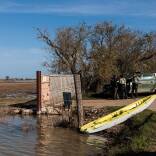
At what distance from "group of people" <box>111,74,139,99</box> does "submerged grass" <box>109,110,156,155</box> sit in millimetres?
10575

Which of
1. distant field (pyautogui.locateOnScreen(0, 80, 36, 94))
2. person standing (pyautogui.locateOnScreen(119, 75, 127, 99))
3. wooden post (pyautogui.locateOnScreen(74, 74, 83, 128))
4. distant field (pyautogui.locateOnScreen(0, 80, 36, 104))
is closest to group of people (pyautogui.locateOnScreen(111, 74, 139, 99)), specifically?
person standing (pyautogui.locateOnScreen(119, 75, 127, 99))

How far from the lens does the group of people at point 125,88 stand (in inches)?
1383

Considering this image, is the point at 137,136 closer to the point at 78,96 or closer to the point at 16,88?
the point at 78,96

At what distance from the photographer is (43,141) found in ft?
64.4

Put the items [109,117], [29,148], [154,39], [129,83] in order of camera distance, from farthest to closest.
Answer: [154,39]
[129,83]
[109,117]
[29,148]

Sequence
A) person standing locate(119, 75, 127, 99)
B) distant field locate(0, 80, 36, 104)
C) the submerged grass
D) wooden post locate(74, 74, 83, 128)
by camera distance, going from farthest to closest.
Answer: distant field locate(0, 80, 36, 104) → person standing locate(119, 75, 127, 99) → wooden post locate(74, 74, 83, 128) → the submerged grass

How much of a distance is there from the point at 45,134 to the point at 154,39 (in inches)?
1191

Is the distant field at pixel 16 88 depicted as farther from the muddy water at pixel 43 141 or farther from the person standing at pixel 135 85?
the muddy water at pixel 43 141

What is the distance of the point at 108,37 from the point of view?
46.9m

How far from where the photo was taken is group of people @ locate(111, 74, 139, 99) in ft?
115

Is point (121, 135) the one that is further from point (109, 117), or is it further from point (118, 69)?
point (118, 69)

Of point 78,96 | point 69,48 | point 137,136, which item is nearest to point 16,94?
point 69,48

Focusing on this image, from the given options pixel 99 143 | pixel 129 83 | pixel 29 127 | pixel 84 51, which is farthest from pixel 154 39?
pixel 99 143

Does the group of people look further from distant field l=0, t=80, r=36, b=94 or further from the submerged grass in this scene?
distant field l=0, t=80, r=36, b=94
